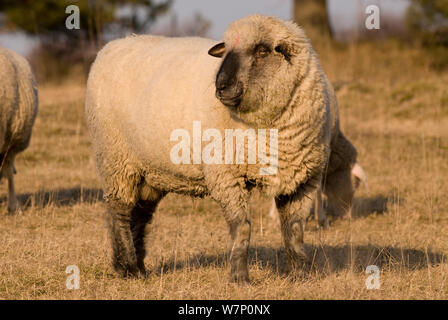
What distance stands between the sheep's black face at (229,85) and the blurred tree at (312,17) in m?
16.0

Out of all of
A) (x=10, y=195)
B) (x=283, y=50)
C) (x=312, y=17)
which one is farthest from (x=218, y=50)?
(x=312, y=17)

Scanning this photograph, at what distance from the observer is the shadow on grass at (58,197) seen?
9.02 meters

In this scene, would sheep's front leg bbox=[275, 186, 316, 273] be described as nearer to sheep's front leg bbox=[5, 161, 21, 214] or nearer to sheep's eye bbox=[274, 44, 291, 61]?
sheep's eye bbox=[274, 44, 291, 61]

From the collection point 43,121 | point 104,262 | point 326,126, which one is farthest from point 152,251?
point 43,121

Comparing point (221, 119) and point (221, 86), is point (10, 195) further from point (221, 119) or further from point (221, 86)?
point (221, 86)

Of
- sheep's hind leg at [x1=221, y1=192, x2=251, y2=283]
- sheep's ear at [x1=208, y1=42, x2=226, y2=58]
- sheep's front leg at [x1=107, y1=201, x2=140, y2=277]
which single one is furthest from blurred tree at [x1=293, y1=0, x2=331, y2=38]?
sheep's hind leg at [x1=221, y1=192, x2=251, y2=283]

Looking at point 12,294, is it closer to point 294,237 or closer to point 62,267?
point 62,267

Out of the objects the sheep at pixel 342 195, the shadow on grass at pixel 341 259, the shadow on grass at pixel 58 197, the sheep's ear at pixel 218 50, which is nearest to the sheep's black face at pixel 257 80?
the sheep's ear at pixel 218 50

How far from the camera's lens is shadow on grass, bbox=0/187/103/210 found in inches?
355

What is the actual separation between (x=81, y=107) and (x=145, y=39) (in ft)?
30.7

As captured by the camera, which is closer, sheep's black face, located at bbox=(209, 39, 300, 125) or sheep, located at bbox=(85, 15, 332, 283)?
sheep's black face, located at bbox=(209, 39, 300, 125)

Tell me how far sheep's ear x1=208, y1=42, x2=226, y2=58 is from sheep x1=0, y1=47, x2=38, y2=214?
162 inches

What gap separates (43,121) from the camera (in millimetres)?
14328

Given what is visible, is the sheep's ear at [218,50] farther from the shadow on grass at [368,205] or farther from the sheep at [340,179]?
the shadow on grass at [368,205]
